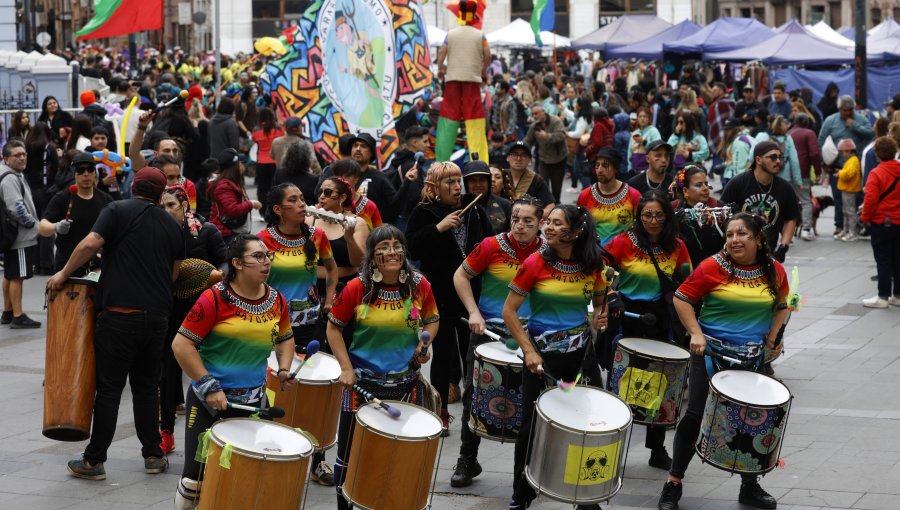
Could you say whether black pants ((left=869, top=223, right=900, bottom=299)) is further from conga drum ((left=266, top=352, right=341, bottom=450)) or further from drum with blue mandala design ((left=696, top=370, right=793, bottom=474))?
conga drum ((left=266, top=352, right=341, bottom=450))

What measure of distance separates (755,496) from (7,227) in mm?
8095

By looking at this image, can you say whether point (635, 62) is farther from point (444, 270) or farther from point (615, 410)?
point (615, 410)

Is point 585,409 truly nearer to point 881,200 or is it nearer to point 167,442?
point 167,442

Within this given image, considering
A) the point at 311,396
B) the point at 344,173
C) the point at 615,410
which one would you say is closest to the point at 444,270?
the point at 344,173

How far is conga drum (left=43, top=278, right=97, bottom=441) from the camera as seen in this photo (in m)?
7.96

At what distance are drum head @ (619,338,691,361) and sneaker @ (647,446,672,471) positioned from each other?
0.67 metres

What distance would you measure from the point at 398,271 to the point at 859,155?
1361cm

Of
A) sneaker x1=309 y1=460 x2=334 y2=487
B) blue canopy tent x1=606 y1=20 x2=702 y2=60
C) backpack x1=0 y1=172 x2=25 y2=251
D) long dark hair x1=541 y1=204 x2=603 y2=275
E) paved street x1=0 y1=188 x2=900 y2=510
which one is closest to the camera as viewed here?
long dark hair x1=541 y1=204 x2=603 y2=275

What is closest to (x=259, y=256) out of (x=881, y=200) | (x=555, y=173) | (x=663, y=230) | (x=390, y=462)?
(x=390, y=462)

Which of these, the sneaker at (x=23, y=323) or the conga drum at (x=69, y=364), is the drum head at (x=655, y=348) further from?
the sneaker at (x=23, y=323)

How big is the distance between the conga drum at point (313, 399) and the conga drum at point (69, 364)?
116 centimetres

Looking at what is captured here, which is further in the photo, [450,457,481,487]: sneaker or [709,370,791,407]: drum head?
[450,457,481,487]: sneaker

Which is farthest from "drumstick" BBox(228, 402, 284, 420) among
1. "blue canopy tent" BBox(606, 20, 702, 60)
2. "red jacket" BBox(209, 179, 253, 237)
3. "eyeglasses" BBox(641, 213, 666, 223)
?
"blue canopy tent" BBox(606, 20, 702, 60)

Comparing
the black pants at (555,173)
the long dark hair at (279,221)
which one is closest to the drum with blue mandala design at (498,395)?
the long dark hair at (279,221)
